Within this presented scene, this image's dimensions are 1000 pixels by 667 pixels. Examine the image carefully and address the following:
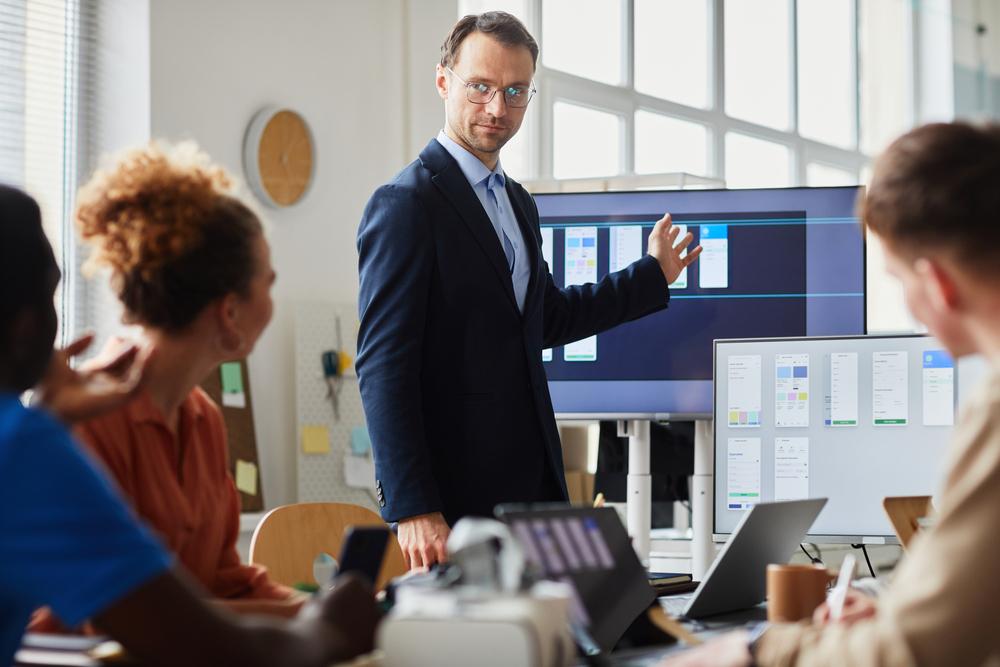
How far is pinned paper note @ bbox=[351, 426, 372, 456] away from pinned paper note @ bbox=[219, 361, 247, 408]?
55 cm

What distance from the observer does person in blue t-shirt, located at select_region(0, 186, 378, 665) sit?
3.33ft

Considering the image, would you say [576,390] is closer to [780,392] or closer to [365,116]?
[780,392]

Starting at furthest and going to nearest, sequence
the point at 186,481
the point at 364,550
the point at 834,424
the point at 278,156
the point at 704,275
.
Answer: the point at 278,156, the point at 704,275, the point at 834,424, the point at 186,481, the point at 364,550

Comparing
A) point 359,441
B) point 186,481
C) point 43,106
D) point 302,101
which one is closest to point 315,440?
point 359,441

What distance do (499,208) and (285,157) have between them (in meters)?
1.92

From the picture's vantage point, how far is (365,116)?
472 centimetres

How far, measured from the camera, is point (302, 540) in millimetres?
2330

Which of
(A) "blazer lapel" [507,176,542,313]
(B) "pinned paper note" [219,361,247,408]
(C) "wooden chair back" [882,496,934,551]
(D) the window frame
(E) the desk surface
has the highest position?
(D) the window frame

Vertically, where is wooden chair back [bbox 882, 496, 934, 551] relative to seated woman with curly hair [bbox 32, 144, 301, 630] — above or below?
below

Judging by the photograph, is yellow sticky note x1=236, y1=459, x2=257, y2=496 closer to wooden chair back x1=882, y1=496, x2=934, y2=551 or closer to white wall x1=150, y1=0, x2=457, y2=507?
white wall x1=150, y1=0, x2=457, y2=507

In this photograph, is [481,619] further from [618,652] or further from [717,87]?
[717,87]

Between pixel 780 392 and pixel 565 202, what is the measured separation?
0.88 m

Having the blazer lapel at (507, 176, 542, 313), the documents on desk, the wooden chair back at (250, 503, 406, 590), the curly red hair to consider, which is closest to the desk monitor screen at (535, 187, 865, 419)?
the blazer lapel at (507, 176, 542, 313)

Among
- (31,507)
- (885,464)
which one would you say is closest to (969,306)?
(31,507)
